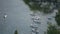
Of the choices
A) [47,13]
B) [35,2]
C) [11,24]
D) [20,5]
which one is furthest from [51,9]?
[11,24]

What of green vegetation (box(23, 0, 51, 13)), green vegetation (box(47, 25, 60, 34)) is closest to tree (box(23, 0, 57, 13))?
green vegetation (box(23, 0, 51, 13))

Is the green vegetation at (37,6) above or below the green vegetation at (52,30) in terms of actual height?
above

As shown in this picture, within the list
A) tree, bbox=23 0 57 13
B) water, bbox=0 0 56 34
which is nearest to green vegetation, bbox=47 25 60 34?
water, bbox=0 0 56 34

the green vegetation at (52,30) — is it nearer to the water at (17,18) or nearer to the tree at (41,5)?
the water at (17,18)

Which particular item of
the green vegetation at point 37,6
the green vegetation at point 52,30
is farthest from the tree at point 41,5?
the green vegetation at point 52,30

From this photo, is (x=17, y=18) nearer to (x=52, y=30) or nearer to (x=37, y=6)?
(x=37, y=6)

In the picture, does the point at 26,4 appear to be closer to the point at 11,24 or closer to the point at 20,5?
the point at 20,5

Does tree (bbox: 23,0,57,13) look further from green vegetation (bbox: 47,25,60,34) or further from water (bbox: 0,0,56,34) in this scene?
green vegetation (bbox: 47,25,60,34)

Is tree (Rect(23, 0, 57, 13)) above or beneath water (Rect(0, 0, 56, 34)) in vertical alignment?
above

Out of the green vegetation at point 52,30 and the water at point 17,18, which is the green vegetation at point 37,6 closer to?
the water at point 17,18
